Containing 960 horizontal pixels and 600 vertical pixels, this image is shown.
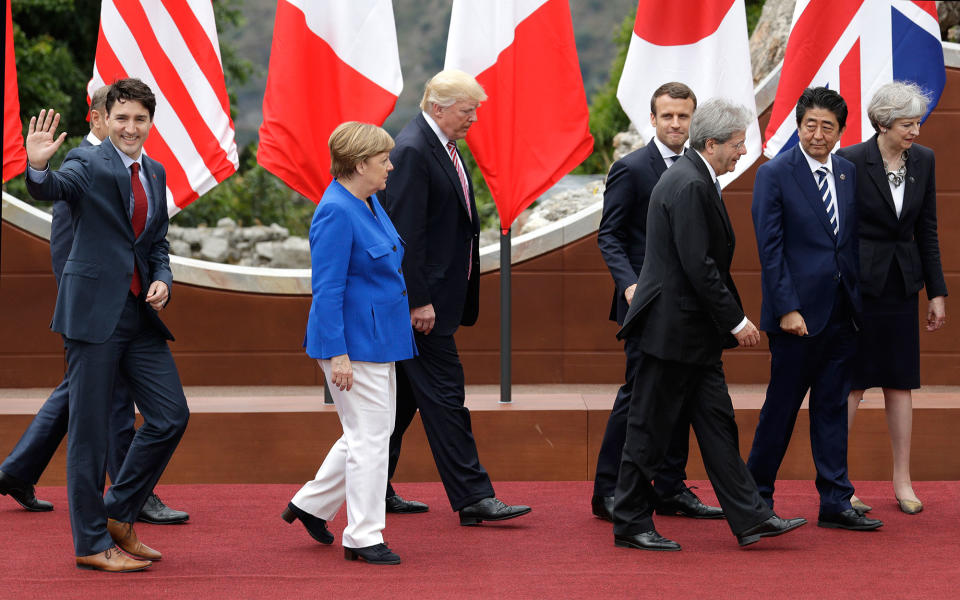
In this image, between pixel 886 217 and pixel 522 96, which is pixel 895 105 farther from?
pixel 522 96

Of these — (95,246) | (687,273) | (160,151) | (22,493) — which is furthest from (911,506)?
(160,151)

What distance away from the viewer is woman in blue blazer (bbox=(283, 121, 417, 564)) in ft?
14.1

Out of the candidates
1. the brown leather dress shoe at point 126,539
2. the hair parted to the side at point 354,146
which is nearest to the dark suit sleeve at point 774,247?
the hair parted to the side at point 354,146

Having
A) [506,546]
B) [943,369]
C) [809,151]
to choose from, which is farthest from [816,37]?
[506,546]

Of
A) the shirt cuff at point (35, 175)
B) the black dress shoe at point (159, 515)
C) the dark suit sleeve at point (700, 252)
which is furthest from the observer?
the black dress shoe at point (159, 515)

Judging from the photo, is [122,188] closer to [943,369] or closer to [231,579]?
[231,579]

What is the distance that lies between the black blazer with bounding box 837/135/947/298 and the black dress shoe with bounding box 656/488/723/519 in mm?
1179

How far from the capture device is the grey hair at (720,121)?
4574mm

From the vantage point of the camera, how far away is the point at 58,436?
17.5 ft

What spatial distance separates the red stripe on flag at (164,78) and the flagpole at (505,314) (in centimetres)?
161

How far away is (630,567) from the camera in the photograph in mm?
4426

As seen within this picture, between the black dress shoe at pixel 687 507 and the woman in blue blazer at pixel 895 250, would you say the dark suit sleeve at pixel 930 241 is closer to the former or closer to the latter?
the woman in blue blazer at pixel 895 250

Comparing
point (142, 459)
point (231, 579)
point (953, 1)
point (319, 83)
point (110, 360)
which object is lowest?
point (231, 579)

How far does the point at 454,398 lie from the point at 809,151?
1.80 m
